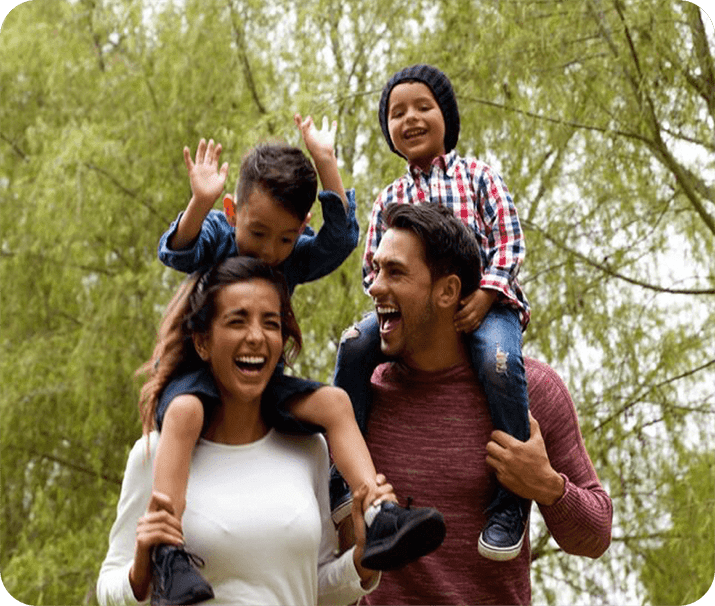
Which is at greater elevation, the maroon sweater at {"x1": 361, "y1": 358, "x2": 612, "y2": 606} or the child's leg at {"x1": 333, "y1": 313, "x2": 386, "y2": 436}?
the child's leg at {"x1": 333, "y1": 313, "x2": 386, "y2": 436}

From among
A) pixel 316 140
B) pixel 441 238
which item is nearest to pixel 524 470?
pixel 441 238

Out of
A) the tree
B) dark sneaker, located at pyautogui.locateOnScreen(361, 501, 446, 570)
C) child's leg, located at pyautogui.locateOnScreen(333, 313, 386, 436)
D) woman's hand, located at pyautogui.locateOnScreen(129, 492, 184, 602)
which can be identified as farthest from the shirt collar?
the tree

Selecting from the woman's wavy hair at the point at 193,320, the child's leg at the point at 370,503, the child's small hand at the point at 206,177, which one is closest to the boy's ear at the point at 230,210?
the child's small hand at the point at 206,177

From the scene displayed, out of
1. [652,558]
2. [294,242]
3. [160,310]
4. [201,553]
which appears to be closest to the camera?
[201,553]

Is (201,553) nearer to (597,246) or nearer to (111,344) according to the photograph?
(597,246)

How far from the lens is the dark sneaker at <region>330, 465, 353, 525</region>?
7.91 feet

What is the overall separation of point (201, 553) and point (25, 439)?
16.3 ft

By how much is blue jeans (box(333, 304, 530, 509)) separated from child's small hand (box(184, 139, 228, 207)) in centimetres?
41

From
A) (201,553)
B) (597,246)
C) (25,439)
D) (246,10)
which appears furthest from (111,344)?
(201,553)

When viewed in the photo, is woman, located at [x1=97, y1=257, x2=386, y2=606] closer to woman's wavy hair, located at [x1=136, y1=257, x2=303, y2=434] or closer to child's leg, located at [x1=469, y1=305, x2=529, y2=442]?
woman's wavy hair, located at [x1=136, y1=257, x2=303, y2=434]

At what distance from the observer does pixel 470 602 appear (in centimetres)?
248

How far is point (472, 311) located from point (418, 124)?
0.48m

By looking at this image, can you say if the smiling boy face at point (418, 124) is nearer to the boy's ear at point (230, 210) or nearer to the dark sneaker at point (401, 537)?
the boy's ear at point (230, 210)

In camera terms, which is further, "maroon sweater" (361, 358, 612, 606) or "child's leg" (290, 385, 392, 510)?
"maroon sweater" (361, 358, 612, 606)
